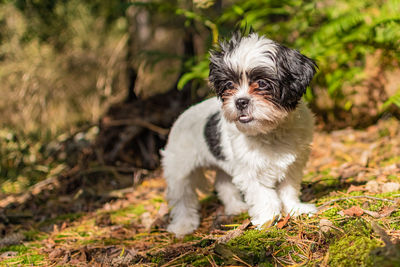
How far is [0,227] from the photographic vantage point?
477 centimetres

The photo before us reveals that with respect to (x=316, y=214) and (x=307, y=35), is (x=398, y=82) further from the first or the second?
(x=316, y=214)

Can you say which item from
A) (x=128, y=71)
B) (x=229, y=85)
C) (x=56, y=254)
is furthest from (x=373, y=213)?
(x=128, y=71)

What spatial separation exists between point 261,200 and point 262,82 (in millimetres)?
1109

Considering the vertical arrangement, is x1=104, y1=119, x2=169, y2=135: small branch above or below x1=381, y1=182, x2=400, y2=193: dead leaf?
below

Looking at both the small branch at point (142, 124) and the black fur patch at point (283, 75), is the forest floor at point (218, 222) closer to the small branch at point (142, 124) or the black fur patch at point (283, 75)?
the small branch at point (142, 124)

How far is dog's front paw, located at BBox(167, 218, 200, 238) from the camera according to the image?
167 inches

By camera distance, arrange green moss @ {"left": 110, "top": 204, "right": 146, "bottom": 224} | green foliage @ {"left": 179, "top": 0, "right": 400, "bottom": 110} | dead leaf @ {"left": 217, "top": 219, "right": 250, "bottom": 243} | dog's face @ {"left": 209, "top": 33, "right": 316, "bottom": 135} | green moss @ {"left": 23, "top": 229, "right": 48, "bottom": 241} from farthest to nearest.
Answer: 1. green foliage @ {"left": 179, "top": 0, "right": 400, "bottom": 110}
2. green moss @ {"left": 110, "top": 204, "right": 146, "bottom": 224}
3. green moss @ {"left": 23, "top": 229, "right": 48, "bottom": 241}
4. dog's face @ {"left": 209, "top": 33, "right": 316, "bottom": 135}
5. dead leaf @ {"left": 217, "top": 219, "right": 250, "bottom": 243}

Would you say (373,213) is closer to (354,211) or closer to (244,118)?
(354,211)

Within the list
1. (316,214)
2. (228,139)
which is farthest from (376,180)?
(228,139)

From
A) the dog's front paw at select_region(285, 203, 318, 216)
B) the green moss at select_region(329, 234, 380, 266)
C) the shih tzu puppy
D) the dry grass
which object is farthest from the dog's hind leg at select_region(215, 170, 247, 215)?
the dry grass

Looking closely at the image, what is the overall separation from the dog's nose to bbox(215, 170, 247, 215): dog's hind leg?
1644 mm

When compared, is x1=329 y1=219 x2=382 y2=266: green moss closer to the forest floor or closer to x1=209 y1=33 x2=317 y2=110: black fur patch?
the forest floor

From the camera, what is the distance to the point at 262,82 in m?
3.43

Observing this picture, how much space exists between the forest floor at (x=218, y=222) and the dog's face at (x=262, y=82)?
3.10 ft
